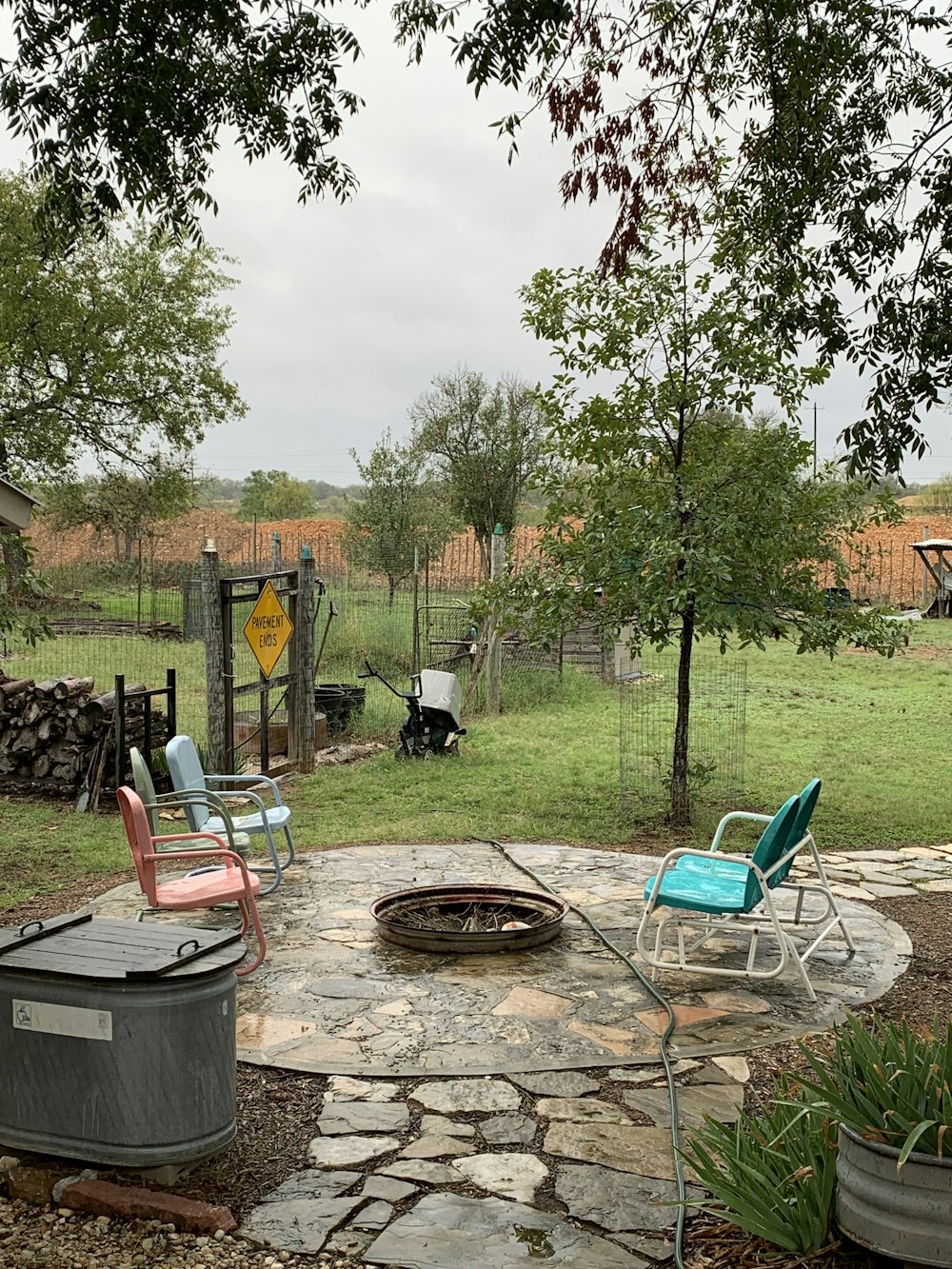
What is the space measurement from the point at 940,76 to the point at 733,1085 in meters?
4.60

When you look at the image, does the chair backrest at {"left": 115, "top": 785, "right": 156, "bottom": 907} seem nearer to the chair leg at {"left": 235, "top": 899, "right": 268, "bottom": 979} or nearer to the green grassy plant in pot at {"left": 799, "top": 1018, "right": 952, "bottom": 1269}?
the chair leg at {"left": 235, "top": 899, "right": 268, "bottom": 979}

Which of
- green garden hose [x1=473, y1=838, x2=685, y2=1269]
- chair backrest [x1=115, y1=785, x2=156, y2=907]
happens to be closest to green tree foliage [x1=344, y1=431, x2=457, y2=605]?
green garden hose [x1=473, y1=838, x2=685, y2=1269]

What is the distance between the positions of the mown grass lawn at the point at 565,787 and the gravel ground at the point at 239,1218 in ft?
11.1

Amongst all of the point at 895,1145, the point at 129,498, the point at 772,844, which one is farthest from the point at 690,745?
the point at 129,498

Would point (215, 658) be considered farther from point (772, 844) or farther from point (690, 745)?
point (690, 745)

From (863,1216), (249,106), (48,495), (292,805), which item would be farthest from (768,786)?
(48,495)

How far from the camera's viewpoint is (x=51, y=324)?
23.3m

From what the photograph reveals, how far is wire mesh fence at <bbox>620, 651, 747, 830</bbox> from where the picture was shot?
9.32 meters

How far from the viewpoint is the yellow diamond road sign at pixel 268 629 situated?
966 centimetres

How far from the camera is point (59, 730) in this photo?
9750 millimetres

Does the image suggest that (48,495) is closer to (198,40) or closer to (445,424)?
(445,424)

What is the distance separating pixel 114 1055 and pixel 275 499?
178 ft

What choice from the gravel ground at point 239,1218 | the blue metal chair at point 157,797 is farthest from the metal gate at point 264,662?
the gravel ground at point 239,1218

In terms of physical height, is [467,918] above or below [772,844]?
below
